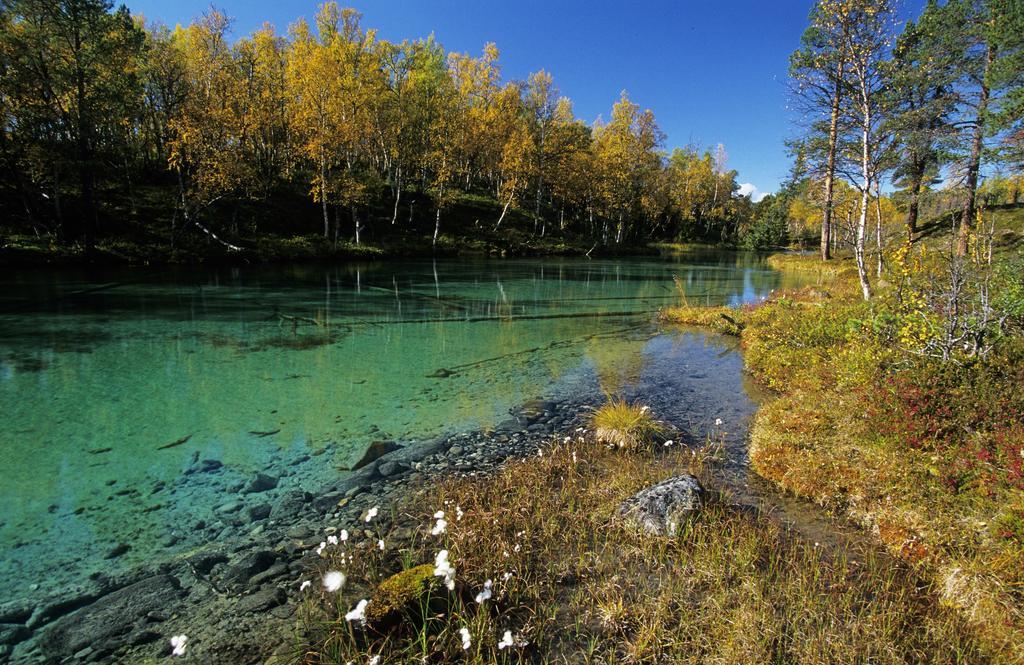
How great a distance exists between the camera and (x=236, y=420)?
9906 mm

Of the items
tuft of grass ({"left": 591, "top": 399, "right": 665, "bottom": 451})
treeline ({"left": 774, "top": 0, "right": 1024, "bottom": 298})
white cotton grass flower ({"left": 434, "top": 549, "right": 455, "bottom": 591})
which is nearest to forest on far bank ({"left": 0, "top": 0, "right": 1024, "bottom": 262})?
treeline ({"left": 774, "top": 0, "right": 1024, "bottom": 298})

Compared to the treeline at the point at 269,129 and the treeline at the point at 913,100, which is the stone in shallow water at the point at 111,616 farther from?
the treeline at the point at 269,129

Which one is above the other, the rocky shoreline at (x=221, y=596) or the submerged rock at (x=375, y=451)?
the submerged rock at (x=375, y=451)

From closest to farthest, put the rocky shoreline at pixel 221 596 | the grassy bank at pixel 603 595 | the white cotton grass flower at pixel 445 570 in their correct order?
the white cotton grass flower at pixel 445 570 → the grassy bank at pixel 603 595 → the rocky shoreline at pixel 221 596

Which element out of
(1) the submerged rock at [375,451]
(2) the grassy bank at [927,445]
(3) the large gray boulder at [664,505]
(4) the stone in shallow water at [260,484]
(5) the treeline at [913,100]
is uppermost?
(5) the treeline at [913,100]

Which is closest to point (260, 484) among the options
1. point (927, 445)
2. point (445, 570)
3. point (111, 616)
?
point (111, 616)

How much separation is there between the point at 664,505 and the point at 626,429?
2789 millimetres

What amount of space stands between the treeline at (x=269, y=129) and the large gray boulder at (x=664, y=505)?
34343 millimetres

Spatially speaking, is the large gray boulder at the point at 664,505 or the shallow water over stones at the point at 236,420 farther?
the large gray boulder at the point at 664,505

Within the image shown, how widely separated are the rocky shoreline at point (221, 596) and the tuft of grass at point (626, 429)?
8.42 ft

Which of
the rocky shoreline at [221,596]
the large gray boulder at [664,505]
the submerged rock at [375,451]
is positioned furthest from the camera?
the submerged rock at [375,451]

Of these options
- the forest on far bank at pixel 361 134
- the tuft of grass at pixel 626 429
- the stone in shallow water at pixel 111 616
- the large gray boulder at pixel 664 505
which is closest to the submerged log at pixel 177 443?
the stone in shallow water at pixel 111 616

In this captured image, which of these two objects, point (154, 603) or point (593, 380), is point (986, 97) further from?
point (154, 603)

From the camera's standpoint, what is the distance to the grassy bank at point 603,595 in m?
4.01
